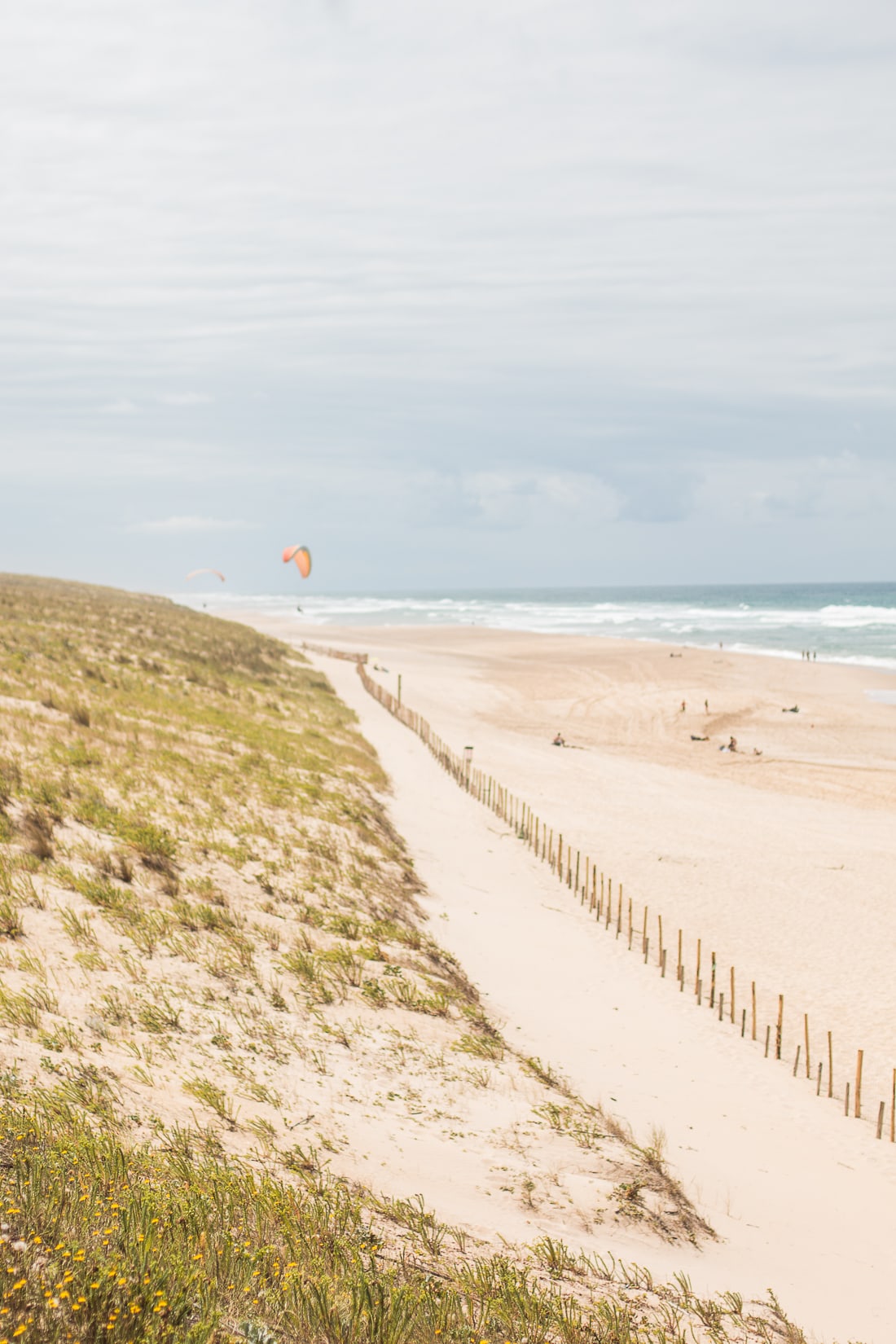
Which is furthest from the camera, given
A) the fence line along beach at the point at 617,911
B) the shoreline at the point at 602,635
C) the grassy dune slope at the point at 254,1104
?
the shoreline at the point at 602,635

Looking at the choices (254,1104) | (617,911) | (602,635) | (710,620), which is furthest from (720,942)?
(710,620)

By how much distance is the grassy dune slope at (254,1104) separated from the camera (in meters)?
4.34

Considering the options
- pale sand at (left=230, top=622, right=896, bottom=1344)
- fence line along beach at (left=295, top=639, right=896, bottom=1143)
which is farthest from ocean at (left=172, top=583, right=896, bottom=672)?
fence line along beach at (left=295, top=639, right=896, bottom=1143)

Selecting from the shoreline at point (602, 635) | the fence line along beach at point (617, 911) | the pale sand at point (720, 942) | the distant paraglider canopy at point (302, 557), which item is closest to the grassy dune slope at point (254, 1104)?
the pale sand at point (720, 942)

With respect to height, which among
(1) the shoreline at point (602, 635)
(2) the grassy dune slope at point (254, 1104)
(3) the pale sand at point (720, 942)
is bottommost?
(3) the pale sand at point (720, 942)

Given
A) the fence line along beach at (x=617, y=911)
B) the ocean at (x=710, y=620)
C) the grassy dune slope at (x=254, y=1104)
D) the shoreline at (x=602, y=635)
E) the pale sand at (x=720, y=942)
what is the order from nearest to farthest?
the grassy dune slope at (x=254, y=1104) → the pale sand at (x=720, y=942) → the fence line along beach at (x=617, y=911) → the shoreline at (x=602, y=635) → the ocean at (x=710, y=620)

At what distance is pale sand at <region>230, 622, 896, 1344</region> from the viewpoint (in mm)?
7418

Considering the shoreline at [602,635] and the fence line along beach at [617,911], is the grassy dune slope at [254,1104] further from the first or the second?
the shoreline at [602,635]

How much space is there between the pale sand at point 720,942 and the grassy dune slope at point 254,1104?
89 cm

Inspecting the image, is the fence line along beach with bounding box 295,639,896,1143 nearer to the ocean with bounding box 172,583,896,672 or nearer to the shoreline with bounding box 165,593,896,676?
the shoreline with bounding box 165,593,896,676

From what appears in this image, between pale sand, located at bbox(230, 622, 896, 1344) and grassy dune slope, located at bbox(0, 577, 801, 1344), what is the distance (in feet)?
2.92

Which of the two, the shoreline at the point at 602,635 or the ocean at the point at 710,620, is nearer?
the shoreline at the point at 602,635

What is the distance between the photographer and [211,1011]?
8344 mm

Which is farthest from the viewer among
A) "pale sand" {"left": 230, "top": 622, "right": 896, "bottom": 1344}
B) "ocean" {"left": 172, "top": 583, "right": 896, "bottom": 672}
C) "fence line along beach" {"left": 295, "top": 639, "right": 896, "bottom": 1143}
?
"ocean" {"left": 172, "top": 583, "right": 896, "bottom": 672}
